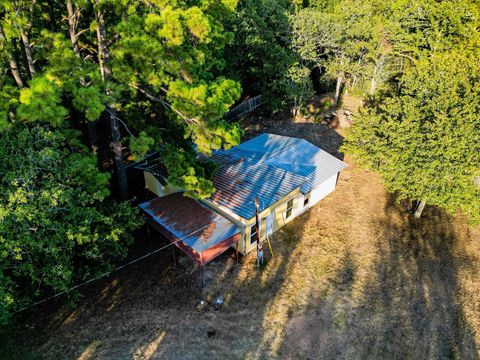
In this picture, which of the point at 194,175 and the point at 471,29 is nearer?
the point at 194,175

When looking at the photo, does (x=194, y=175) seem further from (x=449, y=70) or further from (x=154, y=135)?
(x=449, y=70)

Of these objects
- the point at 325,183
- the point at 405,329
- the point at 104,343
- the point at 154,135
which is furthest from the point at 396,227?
the point at 104,343

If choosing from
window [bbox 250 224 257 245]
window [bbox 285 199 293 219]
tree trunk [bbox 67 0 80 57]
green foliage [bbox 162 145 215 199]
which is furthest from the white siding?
tree trunk [bbox 67 0 80 57]

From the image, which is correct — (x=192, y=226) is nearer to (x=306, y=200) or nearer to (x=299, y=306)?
(x=299, y=306)

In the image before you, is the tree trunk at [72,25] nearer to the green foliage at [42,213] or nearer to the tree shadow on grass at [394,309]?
the green foliage at [42,213]

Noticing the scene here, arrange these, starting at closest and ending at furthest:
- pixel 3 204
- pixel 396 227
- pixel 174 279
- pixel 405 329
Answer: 1. pixel 3 204
2. pixel 405 329
3. pixel 174 279
4. pixel 396 227

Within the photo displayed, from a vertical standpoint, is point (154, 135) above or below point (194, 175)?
above

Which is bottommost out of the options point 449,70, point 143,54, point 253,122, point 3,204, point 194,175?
point 253,122

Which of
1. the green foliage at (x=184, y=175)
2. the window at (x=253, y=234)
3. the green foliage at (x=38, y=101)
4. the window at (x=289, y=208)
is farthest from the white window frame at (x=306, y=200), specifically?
the green foliage at (x=38, y=101)
